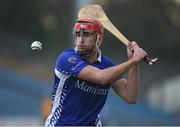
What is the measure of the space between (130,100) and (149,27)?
38.3 m

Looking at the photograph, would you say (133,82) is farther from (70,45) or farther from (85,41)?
(70,45)

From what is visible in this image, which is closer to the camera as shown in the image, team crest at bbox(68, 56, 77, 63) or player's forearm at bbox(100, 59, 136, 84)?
player's forearm at bbox(100, 59, 136, 84)

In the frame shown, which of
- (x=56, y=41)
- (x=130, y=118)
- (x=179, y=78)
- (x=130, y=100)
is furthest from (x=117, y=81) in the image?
(x=56, y=41)

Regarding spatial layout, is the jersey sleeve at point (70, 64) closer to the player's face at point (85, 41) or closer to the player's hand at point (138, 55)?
the player's face at point (85, 41)

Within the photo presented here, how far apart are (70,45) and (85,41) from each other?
14.7 meters

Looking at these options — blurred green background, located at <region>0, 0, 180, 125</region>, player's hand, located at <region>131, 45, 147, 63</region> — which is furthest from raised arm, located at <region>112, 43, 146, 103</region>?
blurred green background, located at <region>0, 0, 180, 125</region>

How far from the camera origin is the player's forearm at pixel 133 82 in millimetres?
7918

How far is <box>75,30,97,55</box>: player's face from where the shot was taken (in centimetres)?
772

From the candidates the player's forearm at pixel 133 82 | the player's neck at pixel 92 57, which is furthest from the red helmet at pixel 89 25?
the player's forearm at pixel 133 82

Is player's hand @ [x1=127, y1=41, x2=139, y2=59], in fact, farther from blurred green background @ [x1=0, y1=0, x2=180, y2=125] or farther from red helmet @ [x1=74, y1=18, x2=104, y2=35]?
blurred green background @ [x1=0, y1=0, x2=180, y2=125]

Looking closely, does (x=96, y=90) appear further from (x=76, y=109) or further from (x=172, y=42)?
(x=172, y=42)

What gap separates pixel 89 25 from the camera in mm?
7816

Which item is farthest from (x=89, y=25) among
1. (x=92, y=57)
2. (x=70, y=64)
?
(x=70, y=64)

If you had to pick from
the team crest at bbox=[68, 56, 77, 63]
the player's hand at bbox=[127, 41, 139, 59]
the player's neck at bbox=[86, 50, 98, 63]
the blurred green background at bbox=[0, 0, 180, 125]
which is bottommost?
the blurred green background at bbox=[0, 0, 180, 125]
